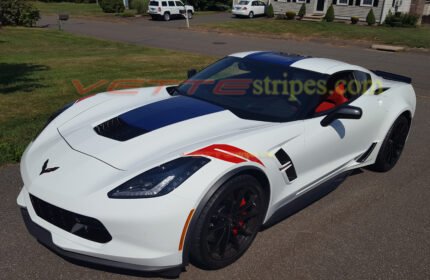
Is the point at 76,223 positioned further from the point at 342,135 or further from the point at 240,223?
the point at 342,135

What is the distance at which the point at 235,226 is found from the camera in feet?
9.98

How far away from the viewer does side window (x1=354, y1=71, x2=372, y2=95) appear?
443cm

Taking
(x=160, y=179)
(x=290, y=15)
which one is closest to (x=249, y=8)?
(x=290, y=15)

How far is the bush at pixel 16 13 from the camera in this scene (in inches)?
908

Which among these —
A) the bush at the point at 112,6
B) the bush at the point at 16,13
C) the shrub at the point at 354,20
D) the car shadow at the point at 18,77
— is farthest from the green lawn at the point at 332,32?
the car shadow at the point at 18,77

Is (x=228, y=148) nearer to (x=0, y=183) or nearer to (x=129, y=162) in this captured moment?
(x=129, y=162)

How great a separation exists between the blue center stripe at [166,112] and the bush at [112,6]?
3703 cm

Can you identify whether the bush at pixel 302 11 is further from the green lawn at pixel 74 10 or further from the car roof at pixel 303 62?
the car roof at pixel 303 62

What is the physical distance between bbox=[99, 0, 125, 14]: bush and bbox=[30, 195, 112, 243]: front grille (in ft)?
125

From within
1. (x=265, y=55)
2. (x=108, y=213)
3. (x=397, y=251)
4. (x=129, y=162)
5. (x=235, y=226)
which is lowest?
(x=397, y=251)

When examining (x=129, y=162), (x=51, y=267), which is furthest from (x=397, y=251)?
(x=51, y=267)

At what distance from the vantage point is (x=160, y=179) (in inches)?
105

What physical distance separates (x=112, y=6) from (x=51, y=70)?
97.9 ft

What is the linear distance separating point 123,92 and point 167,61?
335 inches
